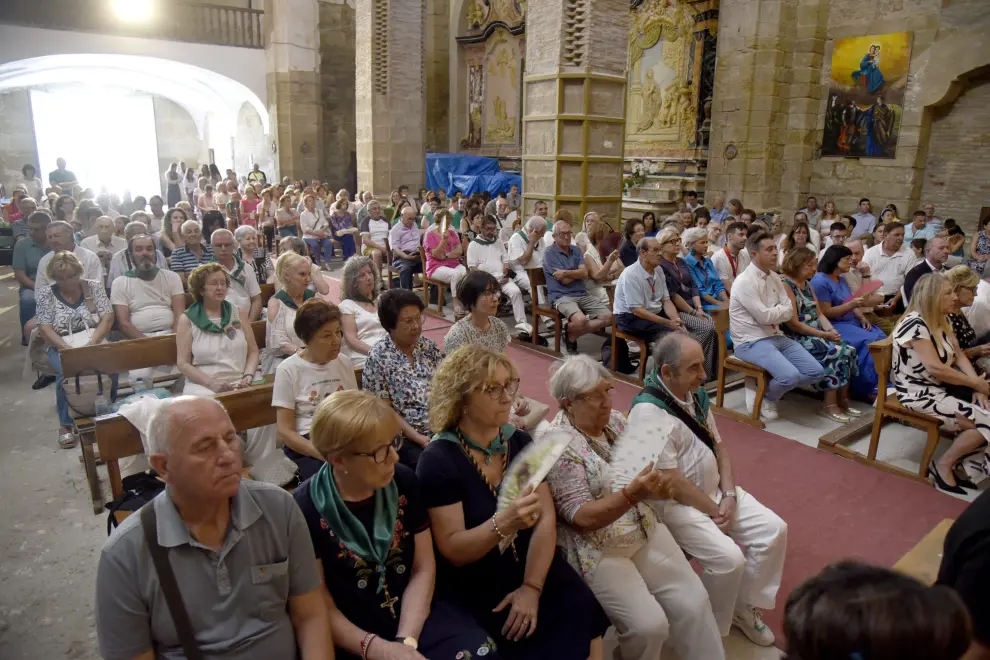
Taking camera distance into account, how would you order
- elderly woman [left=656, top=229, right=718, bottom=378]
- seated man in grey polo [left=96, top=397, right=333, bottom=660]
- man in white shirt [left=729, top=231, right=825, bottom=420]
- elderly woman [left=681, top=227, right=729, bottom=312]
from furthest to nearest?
elderly woman [left=681, top=227, right=729, bottom=312], elderly woman [left=656, top=229, right=718, bottom=378], man in white shirt [left=729, top=231, right=825, bottom=420], seated man in grey polo [left=96, top=397, right=333, bottom=660]

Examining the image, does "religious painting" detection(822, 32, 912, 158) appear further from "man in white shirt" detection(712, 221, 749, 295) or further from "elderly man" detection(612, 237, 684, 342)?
"elderly man" detection(612, 237, 684, 342)

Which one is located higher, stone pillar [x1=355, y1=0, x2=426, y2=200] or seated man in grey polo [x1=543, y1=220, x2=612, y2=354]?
stone pillar [x1=355, y1=0, x2=426, y2=200]

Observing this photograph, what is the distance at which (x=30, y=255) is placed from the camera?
571 centimetres

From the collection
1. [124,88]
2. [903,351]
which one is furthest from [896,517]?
[124,88]

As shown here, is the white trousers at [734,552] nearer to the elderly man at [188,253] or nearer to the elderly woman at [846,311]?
the elderly woman at [846,311]

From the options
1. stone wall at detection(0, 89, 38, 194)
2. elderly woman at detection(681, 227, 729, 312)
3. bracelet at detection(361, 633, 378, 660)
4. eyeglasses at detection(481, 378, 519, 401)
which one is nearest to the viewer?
bracelet at detection(361, 633, 378, 660)

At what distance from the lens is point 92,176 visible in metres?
21.4

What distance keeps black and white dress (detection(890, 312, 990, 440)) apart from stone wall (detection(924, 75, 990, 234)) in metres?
8.23

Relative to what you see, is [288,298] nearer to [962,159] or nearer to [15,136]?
[962,159]

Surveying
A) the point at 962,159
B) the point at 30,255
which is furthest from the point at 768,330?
the point at 962,159

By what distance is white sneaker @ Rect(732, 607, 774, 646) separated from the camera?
2.56m

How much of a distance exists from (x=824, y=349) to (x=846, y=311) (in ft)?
2.20

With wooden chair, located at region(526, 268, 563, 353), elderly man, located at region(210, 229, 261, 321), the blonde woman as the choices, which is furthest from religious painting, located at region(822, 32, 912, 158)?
elderly man, located at region(210, 229, 261, 321)

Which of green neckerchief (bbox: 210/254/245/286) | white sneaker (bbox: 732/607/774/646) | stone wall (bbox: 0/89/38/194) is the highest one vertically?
stone wall (bbox: 0/89/38/194)
